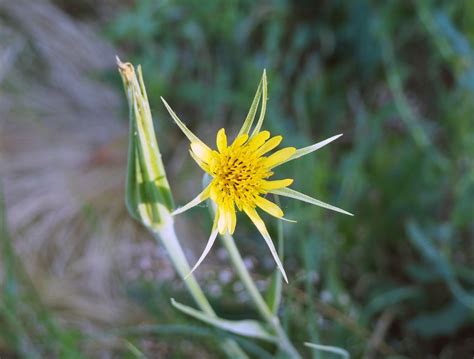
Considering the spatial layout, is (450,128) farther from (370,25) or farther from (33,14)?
(33,14)

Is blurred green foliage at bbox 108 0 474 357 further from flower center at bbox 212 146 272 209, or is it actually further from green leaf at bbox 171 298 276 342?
flower center at bbox 212 146 272 209

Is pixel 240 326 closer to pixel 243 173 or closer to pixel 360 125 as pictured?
pixel 243 173

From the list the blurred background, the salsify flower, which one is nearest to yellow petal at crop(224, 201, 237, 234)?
the salsify flower

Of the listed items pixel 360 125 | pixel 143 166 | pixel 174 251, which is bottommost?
pixel 174 251

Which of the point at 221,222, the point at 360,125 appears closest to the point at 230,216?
the point at 221,222

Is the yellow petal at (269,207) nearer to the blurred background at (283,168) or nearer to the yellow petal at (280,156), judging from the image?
the yellow petal at (280,156)

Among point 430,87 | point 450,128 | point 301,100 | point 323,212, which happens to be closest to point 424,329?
point 323,212
